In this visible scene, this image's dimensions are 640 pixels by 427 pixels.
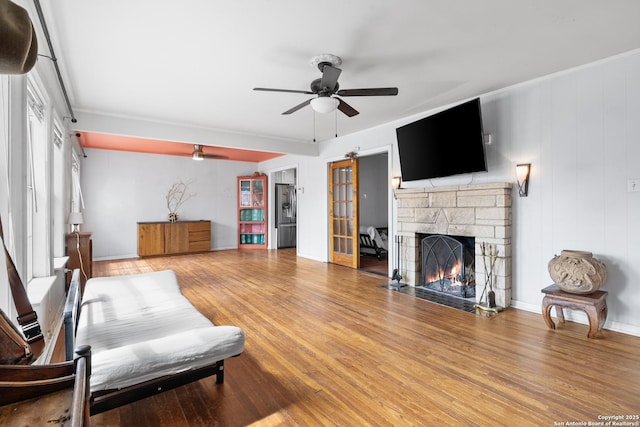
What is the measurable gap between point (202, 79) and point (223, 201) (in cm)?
592

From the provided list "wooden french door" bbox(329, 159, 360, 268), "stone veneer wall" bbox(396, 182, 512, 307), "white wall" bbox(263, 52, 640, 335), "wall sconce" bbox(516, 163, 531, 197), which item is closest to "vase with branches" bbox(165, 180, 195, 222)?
"wooden french door" bbox(329, 159, 360, 268)

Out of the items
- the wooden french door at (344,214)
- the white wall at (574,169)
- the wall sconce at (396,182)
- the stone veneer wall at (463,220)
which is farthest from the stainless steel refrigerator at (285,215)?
the white wall at (574,169)

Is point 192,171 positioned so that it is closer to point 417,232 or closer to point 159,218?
point 159,218

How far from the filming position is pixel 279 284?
4.92 meters

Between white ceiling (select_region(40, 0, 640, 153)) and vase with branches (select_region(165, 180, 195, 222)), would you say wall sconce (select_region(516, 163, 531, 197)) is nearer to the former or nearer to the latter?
white ceiling (select_region(40, 0, 640, 153))

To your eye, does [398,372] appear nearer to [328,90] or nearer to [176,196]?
[328,90]

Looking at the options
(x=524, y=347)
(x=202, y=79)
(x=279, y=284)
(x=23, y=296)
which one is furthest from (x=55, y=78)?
(x=524, y=347)

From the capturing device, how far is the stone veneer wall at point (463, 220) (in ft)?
12.1

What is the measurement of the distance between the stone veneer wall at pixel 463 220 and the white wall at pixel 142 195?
5.82 metres

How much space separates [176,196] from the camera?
8.34m

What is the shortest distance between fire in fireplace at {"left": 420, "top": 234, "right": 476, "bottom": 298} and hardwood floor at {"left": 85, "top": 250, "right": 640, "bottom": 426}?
0.67 m

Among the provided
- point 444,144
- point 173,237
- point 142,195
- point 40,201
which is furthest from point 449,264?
point 142,195

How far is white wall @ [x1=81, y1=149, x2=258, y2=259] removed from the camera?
730 centimetres

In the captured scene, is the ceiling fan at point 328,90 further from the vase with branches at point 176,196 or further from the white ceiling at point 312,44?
the vase with branches at point 176,196
